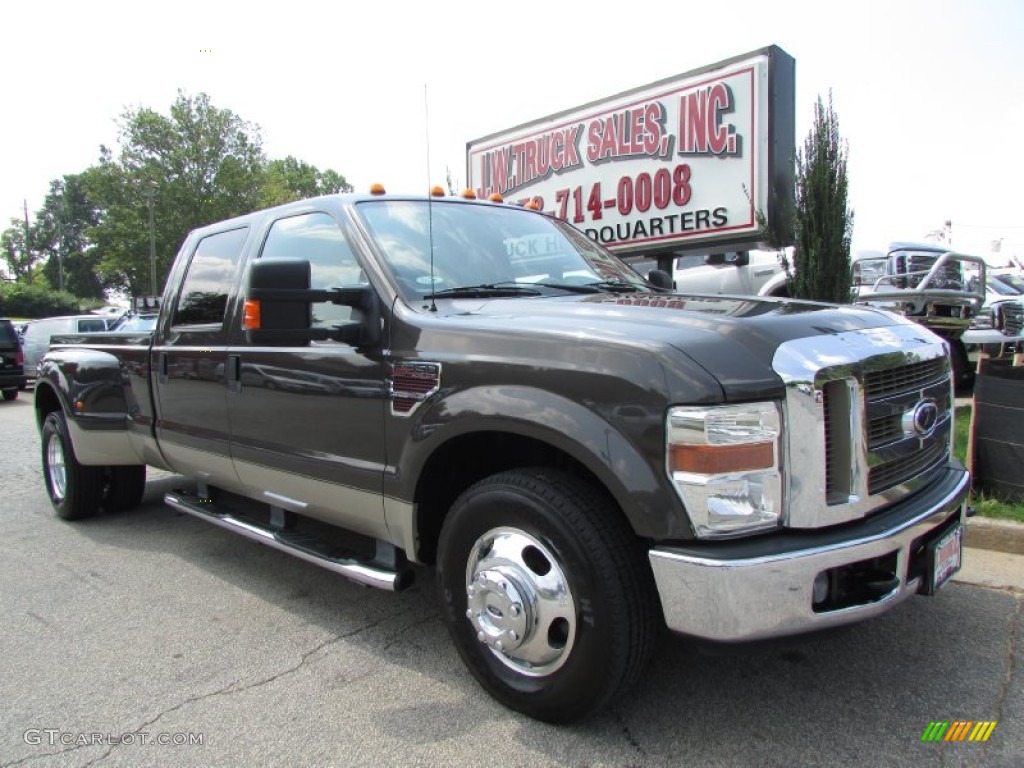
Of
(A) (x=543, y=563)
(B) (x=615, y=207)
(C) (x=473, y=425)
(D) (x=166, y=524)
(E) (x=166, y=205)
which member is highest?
(E) (x=166, y=205)

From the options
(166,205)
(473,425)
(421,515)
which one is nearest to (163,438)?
(421,515)

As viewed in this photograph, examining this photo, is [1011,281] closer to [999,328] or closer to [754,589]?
[999,328]

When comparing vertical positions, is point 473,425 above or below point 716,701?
above

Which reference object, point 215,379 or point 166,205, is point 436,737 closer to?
point 215,379

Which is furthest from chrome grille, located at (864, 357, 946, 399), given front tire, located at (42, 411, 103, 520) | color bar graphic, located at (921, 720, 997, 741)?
front tire, located at (42, 411, 103, 520)

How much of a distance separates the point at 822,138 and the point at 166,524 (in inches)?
235

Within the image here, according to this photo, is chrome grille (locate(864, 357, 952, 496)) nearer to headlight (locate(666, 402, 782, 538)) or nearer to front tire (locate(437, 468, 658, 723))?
headlight (locate(666, 402, 782, 538))

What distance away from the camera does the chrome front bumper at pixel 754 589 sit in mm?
1992

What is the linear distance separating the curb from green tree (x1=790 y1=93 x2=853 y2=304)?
2640 millimetres

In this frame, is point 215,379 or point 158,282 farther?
point 158,282

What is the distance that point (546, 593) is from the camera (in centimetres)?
235

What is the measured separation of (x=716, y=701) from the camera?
8.57 feet

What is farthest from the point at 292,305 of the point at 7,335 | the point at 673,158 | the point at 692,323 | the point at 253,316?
the point at 7,335

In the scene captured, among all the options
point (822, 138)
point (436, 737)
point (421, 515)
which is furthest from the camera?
point (822, 138)
